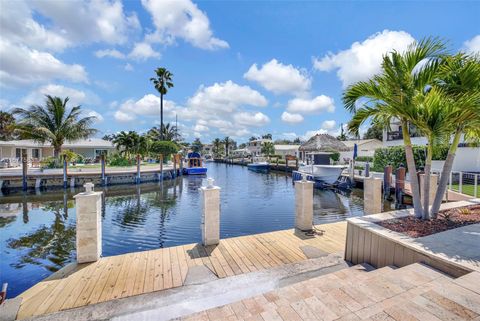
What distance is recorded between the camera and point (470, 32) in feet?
22.0

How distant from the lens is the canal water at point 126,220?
6184 mm

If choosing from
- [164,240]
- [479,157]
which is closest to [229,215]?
[164,240]

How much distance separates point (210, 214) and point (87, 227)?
7.17ft

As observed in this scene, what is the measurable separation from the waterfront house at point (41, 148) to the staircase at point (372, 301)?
89.1 ft

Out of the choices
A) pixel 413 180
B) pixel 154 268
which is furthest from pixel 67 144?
pixel 413 180

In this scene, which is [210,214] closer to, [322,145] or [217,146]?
[322,145]

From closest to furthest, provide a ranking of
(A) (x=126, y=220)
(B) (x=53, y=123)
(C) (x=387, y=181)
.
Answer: (A) (x=126, y=220) < (C) (x=387, y=181) < (B) (x=53, y=123)

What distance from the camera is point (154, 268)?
4008mm

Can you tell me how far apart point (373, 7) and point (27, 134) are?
24.8 metres

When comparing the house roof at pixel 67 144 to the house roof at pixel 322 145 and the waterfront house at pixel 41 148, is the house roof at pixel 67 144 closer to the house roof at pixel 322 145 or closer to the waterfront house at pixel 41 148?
the waterfront house at pixel 41 148

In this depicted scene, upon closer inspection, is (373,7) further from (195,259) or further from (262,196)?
(262,196)

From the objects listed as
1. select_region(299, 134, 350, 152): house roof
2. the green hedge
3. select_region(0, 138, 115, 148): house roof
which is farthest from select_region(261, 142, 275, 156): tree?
the green hedge

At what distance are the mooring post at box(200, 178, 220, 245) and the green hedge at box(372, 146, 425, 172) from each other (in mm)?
16020

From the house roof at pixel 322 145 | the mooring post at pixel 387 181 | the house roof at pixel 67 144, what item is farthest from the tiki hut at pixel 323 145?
the house roof at pixel 67 144
